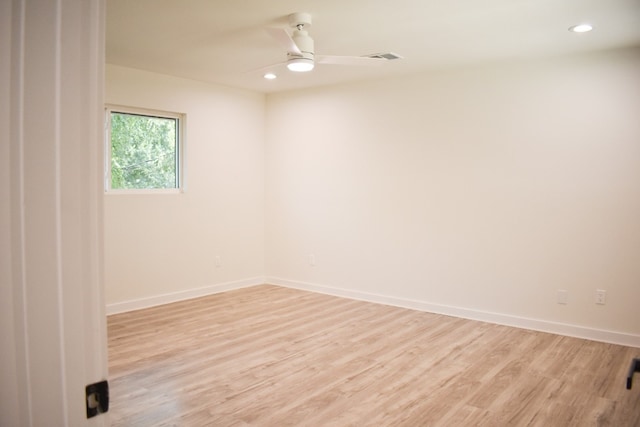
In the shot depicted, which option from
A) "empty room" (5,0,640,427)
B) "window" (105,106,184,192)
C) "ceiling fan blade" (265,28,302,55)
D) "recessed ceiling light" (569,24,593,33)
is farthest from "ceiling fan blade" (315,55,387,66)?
"window" (105,106,184,192)

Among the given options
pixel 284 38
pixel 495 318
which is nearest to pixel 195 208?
pixel 284 38

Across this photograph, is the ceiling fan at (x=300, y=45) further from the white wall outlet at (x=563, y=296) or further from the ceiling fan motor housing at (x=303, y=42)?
the white wall outlet at (x=563, y=296)

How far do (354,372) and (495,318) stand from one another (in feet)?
6.42

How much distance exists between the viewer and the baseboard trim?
4.85m

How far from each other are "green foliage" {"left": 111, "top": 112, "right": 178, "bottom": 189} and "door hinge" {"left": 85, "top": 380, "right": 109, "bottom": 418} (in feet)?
14.8

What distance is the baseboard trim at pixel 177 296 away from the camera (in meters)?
4.85

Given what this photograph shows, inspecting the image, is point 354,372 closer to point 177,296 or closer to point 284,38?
point 284,38

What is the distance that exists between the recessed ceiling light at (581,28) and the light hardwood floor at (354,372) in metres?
2.51

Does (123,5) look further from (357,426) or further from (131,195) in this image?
(357,426)

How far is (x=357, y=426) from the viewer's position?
100.0 inches

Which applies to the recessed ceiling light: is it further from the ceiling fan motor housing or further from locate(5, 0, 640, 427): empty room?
the ceiling fan motor housing

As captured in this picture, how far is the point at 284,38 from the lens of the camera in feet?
10.2

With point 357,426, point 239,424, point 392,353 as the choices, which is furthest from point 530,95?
point 239,424

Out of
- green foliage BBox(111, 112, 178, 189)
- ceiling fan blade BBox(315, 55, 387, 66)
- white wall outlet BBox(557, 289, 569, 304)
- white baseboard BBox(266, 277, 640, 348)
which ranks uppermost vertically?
ceiling fan blade BBox(315, 55, 387, 66)
